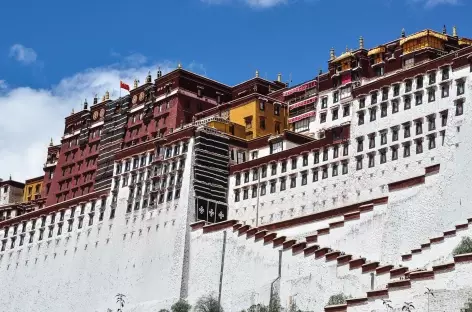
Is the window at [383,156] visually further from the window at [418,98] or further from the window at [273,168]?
the window at [273,168]

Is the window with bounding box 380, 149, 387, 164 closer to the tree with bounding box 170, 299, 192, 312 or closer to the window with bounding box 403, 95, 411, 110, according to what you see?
the window with bounding box 403, 95, 411, 110

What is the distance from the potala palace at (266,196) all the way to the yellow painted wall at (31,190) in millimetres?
4346

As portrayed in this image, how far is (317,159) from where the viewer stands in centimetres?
6519

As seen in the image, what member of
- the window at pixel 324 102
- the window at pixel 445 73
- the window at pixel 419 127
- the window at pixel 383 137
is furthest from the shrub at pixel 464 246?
the window at pixel 324 102

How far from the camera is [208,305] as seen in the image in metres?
61.7

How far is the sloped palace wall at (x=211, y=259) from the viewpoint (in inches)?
2079

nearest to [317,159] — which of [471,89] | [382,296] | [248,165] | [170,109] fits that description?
[248,165]

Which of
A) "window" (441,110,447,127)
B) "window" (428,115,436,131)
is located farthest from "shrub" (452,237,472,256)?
"window" (428,115,436,131)

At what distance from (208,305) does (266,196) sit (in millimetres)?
9508

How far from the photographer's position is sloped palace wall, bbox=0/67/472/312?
52.8 m

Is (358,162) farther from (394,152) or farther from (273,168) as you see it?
(273,168)

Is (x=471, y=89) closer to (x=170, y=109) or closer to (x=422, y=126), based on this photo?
(x=422, y=126)

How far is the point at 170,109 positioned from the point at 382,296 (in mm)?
42411

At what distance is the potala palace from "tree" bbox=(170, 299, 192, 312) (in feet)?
2.61
